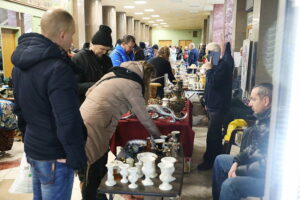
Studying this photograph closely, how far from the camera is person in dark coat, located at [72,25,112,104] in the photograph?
9.37ft

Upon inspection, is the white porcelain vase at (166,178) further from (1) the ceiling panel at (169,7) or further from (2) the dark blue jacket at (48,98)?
(1) the ceiling panel at (169,7)

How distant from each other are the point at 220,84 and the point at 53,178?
226 centimetres

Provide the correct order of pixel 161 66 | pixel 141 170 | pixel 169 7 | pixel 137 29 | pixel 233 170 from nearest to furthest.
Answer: pixel 141 170, pixel 233 170, pixel 161 66, pixel 169 7, pixel 137 29

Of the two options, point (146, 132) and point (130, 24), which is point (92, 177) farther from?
point (130, 24)

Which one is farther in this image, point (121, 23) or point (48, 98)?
point (121, 23)

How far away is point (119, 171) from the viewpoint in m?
1.79

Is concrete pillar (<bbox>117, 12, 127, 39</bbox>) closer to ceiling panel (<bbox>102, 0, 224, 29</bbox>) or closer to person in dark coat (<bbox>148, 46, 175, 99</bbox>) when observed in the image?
ceiling panel (<bbox>102, 0, 224, 29</bbox>)

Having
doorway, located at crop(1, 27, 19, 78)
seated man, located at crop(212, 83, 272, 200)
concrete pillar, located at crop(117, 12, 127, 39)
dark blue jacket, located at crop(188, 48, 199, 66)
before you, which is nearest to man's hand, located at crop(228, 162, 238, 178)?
seated man, located at crop(212, 83, 272, 200)

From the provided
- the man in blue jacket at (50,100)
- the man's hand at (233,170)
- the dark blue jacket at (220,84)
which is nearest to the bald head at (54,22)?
the man in blue jacket at (50,100)

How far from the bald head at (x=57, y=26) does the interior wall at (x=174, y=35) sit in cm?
2730

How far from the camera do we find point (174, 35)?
93.0ft

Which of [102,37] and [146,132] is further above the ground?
[102,37]

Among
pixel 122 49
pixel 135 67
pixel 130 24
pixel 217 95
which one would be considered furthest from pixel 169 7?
pixel 135 67

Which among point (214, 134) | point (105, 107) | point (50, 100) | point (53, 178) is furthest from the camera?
point (214, 134)
